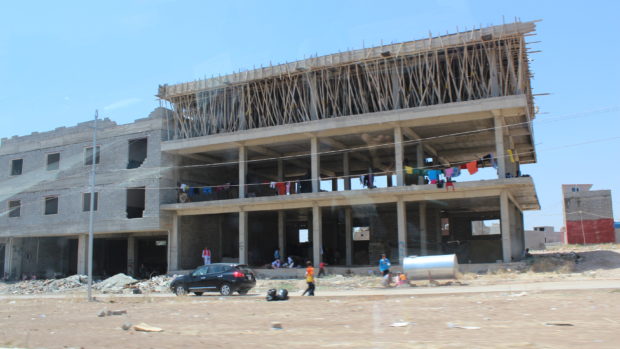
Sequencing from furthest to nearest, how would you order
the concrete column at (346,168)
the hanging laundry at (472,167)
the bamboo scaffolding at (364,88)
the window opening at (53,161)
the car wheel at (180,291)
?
the window opening at (53,161)
the concrete column at (346,168)
the bamboo scaffolding at (364,88)
the hanging laundry at (472,167)
the car wheel at (180,291)

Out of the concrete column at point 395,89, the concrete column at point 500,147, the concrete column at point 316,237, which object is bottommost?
the concrete column at point 316,237

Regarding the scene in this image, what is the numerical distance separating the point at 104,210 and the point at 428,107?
22861 mm

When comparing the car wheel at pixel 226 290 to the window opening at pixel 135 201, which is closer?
the car wheel at pixel 226 290

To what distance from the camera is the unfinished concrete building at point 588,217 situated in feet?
185

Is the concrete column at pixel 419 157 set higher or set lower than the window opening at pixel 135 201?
higher

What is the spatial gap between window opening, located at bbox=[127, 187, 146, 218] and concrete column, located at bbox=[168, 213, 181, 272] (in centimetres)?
477

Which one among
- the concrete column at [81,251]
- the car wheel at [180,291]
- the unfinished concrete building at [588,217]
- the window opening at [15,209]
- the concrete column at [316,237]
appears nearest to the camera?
the car wheel at [180,291]

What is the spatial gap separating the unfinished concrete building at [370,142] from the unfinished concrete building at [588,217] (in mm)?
15912

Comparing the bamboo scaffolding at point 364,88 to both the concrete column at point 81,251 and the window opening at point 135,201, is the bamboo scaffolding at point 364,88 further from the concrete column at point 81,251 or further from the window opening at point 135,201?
the concrete column at point 81,251

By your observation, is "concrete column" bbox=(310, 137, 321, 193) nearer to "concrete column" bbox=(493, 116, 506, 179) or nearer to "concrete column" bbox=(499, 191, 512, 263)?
"concrete column" bbox=(493, 116, 506, 179)

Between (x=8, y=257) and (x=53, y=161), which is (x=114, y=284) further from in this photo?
(x=8, y=257)

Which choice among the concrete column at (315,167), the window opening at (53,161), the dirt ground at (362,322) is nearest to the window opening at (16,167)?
the window opening at (53,161)

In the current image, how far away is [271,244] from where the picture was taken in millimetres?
48125

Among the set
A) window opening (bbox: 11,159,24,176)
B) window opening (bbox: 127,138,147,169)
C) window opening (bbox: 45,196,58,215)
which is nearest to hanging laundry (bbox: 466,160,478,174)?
window opening (bbox: 127,138,147,169)
